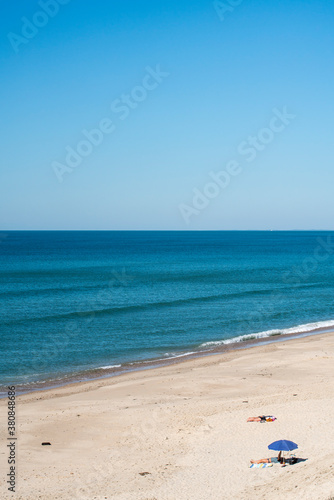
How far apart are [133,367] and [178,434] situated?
1019 cm

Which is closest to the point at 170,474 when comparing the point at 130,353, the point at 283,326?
the point at 130,353

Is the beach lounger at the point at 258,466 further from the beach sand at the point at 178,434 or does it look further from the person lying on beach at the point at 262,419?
the person lying on beach at the point at 262,419

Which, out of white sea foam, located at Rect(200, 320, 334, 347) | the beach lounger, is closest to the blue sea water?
white sea foam, located at Rect(200, 320, 334, 347)

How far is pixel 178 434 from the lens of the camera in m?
15.7

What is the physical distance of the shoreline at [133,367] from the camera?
22.7m

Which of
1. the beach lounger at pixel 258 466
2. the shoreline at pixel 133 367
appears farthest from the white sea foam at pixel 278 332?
the beach lounger at pixel 258 466

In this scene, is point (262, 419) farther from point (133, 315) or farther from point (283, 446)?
point (133, 315)

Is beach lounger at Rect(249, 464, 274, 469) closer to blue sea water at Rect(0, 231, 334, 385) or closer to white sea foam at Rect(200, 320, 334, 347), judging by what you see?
blue sea water at Rect(0, 231, 334, 385)

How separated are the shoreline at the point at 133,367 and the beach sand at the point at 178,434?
0.83m

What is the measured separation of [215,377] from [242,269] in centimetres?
5257

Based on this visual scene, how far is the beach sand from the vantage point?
12.0 metres

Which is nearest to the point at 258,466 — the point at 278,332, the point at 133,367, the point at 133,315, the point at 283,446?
the point at 283,446

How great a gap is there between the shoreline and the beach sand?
826 mm

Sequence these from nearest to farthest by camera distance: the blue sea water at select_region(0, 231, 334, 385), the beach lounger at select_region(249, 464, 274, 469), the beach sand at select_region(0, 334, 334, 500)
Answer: the beach sand at select_region(0, 334, 334, 500) < the beach lounger at select_region(249, 464, 274, 469) < the blue sea water at select_region(0, 231, 334, 385)
